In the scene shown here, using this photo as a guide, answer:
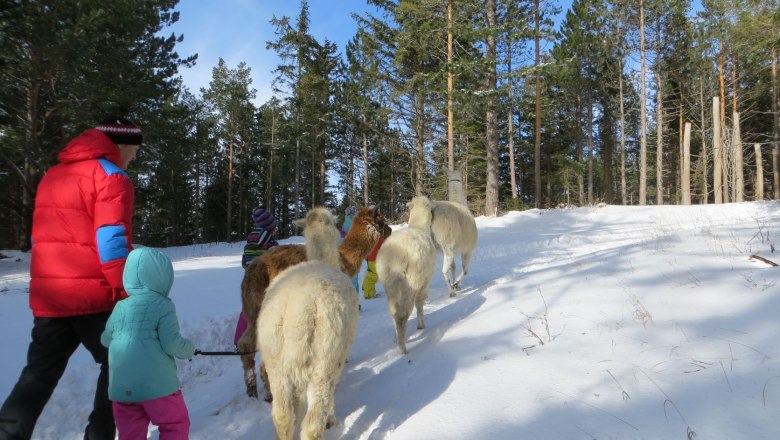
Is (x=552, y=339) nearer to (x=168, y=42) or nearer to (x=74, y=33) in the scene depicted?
(x=74, y=33)

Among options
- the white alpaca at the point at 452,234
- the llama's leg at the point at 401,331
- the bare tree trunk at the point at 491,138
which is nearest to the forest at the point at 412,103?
the bare tree trunk at the point at 491,138

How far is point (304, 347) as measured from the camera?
2.47 metres

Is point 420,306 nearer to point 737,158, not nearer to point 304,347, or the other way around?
point 304,347

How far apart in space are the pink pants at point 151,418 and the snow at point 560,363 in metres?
0.79

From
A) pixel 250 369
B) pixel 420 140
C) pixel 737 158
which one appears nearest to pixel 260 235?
pixel 250 369

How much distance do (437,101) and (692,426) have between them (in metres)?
18.5

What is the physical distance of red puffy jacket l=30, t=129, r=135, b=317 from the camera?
2.31 m

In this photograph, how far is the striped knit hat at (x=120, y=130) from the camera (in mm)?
2568

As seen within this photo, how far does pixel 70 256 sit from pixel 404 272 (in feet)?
9.73

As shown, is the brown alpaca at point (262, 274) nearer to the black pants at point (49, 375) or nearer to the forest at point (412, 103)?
the black pants at point (49, 375)

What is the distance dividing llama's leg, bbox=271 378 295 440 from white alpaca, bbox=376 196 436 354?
1776 millimetres

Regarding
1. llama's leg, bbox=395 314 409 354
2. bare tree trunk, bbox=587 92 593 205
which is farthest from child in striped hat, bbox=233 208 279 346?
bare tree trunk, bbox=587 92 593 205

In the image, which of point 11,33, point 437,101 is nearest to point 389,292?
point 11,33

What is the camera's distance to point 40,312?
7.68 ft
